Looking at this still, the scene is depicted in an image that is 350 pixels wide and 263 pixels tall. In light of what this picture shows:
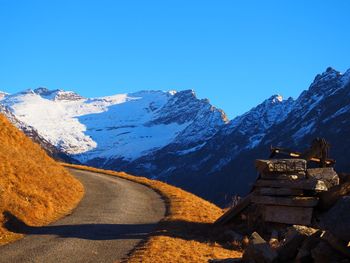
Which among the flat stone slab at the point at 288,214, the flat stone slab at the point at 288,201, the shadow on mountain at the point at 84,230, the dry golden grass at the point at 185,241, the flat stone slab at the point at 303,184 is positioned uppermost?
the flat stone slab at the point at 303,184

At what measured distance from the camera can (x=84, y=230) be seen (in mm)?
23359

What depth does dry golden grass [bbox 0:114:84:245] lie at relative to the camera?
2470cm

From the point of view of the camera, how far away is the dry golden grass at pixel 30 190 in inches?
973

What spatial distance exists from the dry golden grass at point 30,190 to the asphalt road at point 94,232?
859mm

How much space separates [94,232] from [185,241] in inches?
160

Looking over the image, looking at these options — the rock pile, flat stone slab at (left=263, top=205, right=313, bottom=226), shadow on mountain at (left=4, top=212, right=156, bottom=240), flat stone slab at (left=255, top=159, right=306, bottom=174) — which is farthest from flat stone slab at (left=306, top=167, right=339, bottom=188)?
shadow on mountain at (left=4, top=212, right=156, bottom=240)

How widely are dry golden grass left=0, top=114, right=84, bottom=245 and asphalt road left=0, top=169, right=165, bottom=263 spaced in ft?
2.82

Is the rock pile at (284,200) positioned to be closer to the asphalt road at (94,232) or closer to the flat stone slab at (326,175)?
the flat stone slab at (326,175)

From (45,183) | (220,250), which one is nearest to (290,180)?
(220,250)

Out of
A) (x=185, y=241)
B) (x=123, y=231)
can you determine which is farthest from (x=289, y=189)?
(x=123, y=231)

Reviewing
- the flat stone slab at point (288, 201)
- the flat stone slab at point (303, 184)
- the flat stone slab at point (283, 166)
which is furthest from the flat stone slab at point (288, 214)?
the flat stone slab at point (283, 166)

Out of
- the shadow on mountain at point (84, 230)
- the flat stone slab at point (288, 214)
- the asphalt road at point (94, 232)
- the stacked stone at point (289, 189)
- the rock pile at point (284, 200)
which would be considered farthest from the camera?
the shadow on mountain at point (84, 230)

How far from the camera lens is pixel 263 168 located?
2309cm

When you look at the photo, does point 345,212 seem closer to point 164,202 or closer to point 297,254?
point 297,254
